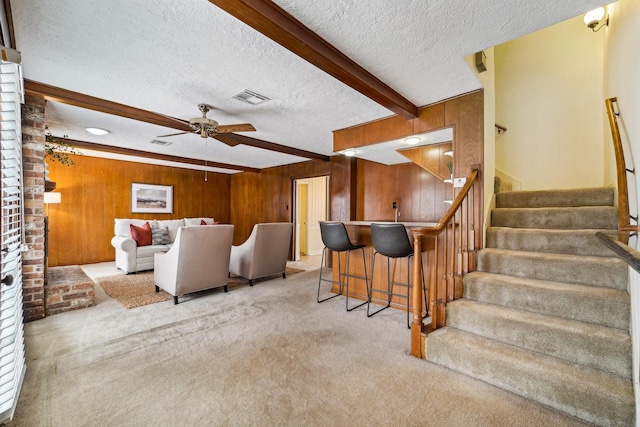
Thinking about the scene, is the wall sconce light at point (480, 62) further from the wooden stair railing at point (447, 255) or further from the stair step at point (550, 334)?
the stair step at point (550, 334)

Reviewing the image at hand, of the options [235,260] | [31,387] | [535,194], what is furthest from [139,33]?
[535,194]

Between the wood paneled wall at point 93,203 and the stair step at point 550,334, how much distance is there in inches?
276

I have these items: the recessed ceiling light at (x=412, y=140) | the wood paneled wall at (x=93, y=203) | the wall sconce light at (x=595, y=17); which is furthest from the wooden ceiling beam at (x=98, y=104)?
the wall sconce light at (x=595, y=17)

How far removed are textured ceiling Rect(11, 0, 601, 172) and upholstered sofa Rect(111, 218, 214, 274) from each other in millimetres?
2367

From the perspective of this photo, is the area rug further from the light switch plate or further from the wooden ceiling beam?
the light switch plate

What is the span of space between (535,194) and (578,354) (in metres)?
1.84

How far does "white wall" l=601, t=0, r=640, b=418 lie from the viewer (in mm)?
1513

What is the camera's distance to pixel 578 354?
5.52ft

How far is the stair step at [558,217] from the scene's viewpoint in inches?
94.3

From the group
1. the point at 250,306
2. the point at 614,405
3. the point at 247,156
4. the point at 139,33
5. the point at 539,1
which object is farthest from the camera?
the point at 247,156

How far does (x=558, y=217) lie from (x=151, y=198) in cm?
767

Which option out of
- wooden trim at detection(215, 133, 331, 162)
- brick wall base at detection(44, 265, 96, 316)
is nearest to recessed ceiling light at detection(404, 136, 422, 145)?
wooden trim at detection(215, 133, 331, 162)

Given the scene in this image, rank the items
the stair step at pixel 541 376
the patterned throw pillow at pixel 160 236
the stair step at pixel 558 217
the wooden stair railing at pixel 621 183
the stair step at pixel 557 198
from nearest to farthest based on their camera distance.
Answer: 1. the stair step at pixel 541 376
2. the wooden stair railing at pixel 621 183
3. the stair step at pixel 558 217
4. the stair step at pixel 557 198
5. the patterned throw pillow at pixel 160 236

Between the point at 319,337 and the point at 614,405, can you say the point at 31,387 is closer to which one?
the point at 319,337
